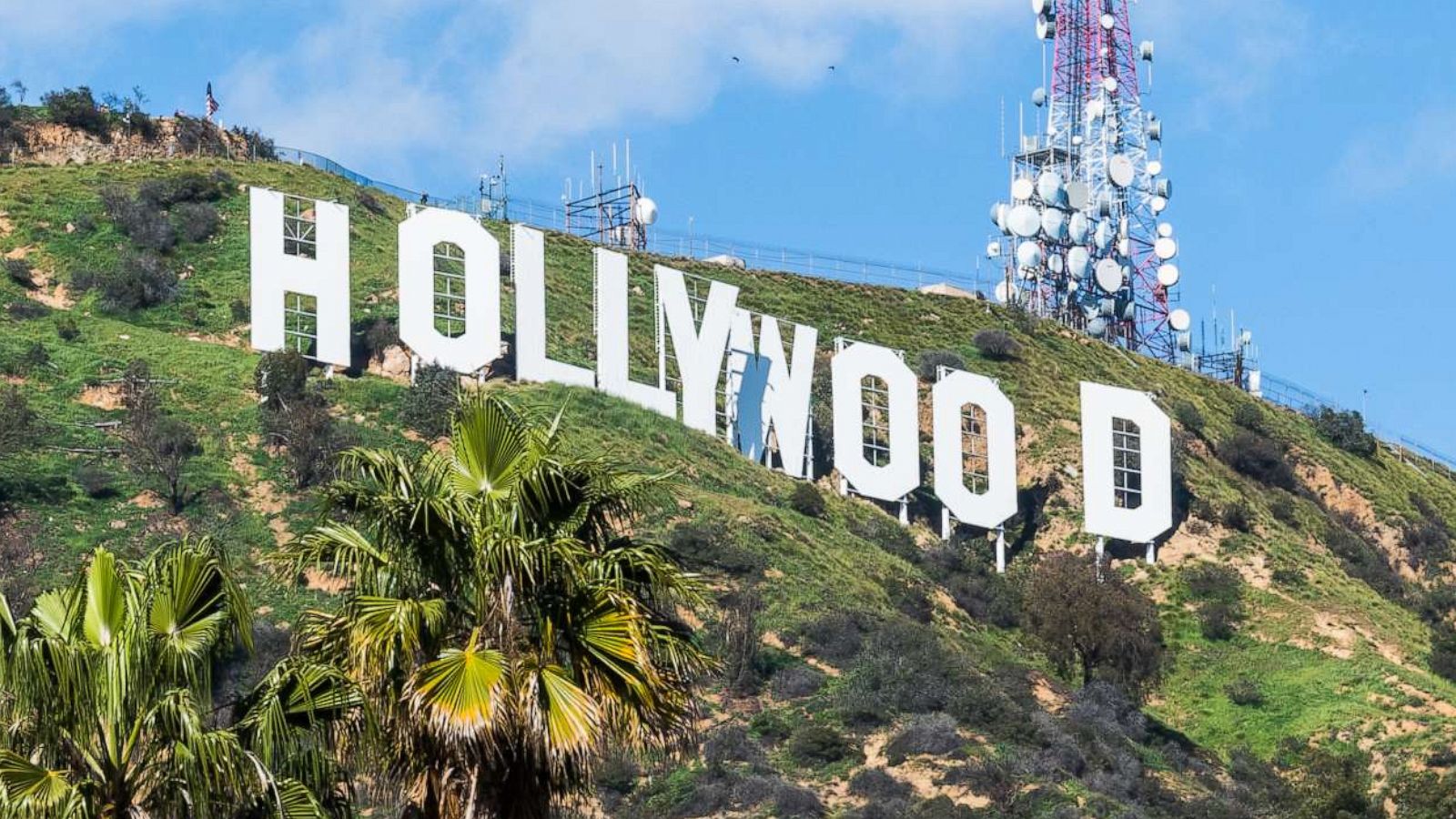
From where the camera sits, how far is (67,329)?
6850cm

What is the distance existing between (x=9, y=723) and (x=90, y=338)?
176ft

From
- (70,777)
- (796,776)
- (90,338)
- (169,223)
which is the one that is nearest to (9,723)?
(70,777)

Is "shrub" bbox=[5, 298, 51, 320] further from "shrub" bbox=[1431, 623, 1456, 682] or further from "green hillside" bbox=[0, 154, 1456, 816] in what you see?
"shrub" bbox=[1431, 623, 1456, 682]

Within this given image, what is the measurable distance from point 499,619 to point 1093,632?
1835 inches

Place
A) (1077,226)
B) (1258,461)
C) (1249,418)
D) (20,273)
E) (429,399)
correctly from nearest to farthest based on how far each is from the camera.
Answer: (429,399)
(20,273)
(1258,461)
(1249,418)
(1077,226)

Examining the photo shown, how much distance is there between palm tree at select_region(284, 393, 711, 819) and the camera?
656 inches

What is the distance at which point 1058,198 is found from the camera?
91438mm

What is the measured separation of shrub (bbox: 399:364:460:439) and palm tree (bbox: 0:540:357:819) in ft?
150

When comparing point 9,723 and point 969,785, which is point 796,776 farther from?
point 9,723

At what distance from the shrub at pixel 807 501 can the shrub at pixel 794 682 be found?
1253cm

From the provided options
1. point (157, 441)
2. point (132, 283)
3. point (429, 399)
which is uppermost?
point (132, 283)

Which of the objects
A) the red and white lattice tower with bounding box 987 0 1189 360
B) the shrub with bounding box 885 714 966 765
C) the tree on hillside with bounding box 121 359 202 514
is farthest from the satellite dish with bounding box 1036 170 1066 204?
the shrub with bounding box 885 714 966 765

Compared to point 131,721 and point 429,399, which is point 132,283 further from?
point 131,721

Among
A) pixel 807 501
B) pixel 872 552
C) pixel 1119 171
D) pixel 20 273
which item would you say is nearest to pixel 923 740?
pixel 872 552
